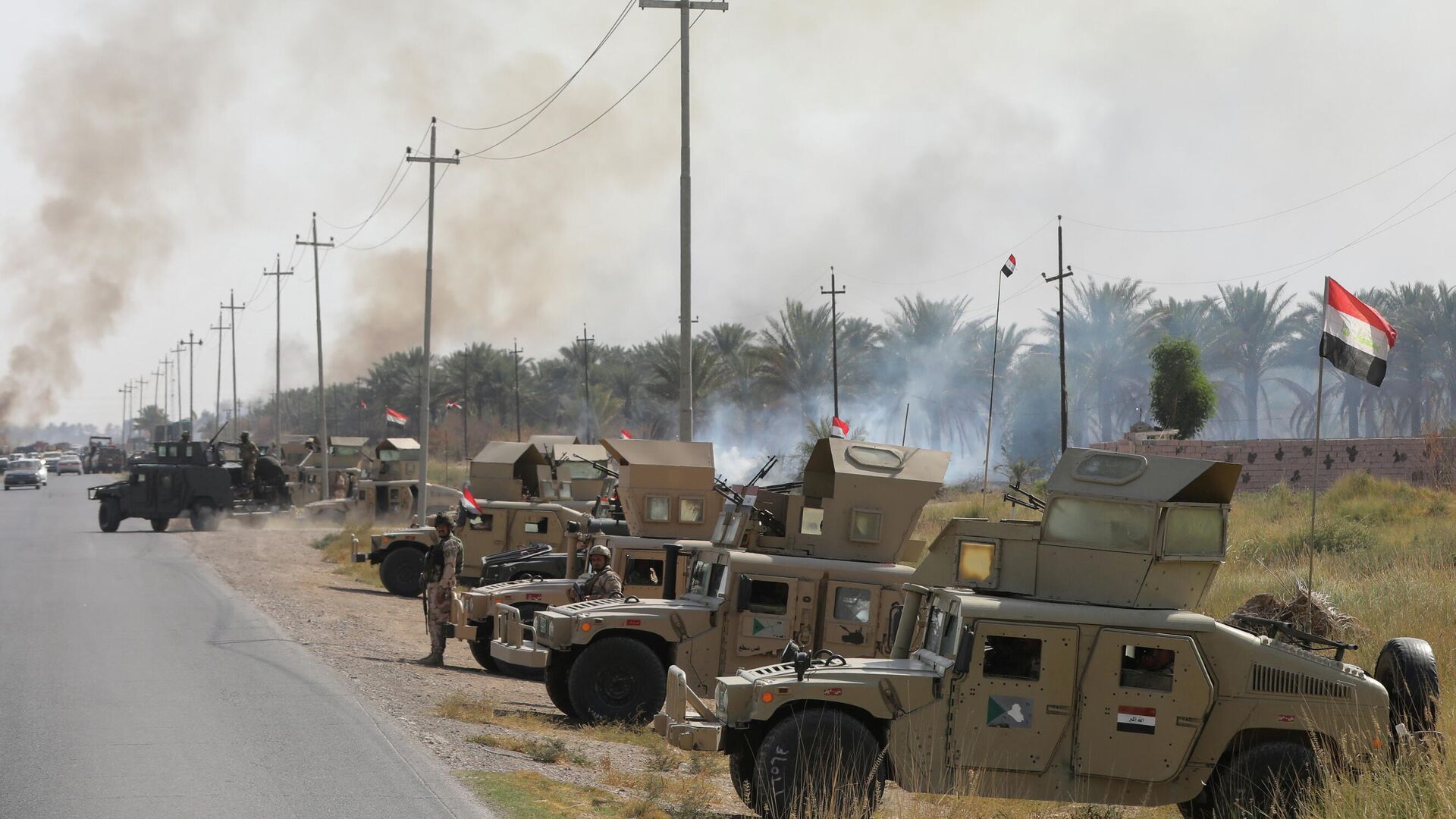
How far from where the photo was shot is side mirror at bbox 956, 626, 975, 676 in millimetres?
9164

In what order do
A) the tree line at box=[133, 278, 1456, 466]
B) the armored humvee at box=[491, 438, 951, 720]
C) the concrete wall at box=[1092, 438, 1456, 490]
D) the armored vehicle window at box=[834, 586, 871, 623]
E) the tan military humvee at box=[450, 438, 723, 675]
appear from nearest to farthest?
the armored humvee at box=[491, 438, 951, 720], the armored vehicle window at box=[834, 586, 871, 623], the tan military humvee at box=[450, 438, 723, 675], the concrete wall at box=[1092, 438, 1456, 490], the tree line at box=[133, 278, 1456, 466]

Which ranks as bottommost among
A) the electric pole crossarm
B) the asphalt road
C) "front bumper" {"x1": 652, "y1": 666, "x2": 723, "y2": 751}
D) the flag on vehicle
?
the asphalt road

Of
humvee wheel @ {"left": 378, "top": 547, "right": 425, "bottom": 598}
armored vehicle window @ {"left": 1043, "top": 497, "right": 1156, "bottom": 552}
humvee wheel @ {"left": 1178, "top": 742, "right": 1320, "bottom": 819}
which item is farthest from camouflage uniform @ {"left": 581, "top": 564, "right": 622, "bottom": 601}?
humvee wheel @ {"left": 378, "top": 547, "right": 425, "bottom": 598}

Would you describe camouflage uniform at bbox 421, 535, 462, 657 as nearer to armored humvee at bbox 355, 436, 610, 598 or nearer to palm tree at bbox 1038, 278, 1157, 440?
armored humvee at bbox 355, 436, 610, 598

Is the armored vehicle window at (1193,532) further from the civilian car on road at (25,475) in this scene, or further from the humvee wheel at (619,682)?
the civilian car on road at (25,475)

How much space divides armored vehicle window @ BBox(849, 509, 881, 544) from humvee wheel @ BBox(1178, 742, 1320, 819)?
5289 millimetres

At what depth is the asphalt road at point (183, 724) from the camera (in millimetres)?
9289

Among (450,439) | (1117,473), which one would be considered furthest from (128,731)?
(450,439)

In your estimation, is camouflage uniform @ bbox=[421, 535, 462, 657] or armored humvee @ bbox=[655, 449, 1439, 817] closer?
armored humvee @ bbox=[655, 449, 1439, 817]

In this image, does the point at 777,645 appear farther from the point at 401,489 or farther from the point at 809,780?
the point at 401,489

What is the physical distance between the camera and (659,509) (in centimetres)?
1728

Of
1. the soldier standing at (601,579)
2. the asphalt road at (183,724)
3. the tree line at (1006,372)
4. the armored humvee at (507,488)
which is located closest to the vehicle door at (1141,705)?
the asphalt road at (183,724)

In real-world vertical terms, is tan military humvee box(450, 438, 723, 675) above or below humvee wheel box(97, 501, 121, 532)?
above

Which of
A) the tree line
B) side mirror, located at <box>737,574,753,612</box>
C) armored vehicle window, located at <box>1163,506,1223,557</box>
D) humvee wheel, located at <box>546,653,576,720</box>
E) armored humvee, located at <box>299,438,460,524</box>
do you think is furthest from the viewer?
the tree line
